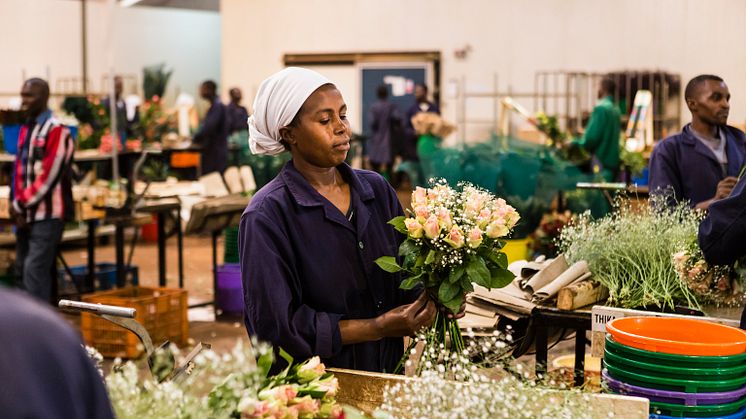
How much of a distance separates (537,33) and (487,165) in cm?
691

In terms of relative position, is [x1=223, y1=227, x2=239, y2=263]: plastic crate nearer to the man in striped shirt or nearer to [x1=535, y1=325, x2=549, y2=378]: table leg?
the man in striped shirt

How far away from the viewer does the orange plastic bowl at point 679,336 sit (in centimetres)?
239

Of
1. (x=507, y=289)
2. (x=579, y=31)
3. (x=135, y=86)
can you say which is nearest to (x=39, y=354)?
(x=507, y=289)

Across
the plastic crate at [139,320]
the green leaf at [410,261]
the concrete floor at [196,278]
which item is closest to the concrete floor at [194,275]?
the concrete floor at [196,278]

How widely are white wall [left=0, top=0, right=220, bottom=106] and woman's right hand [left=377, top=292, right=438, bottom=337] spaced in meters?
11.2

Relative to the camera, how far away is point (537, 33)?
1460 centimetres

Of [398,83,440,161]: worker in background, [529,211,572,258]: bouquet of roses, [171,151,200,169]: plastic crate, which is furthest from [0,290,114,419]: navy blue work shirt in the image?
[398,83,440,161]: worker in background

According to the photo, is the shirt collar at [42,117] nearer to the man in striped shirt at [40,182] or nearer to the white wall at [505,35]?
the man in striped shirt at [40,182]

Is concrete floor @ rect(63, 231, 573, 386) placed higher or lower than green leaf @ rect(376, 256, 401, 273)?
lower

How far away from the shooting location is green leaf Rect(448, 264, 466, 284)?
95.6 inches

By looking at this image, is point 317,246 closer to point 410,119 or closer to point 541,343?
point 541,343

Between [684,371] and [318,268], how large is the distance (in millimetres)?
873

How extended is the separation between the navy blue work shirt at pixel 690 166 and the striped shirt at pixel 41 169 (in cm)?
370

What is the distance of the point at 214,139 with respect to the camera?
12.4m
